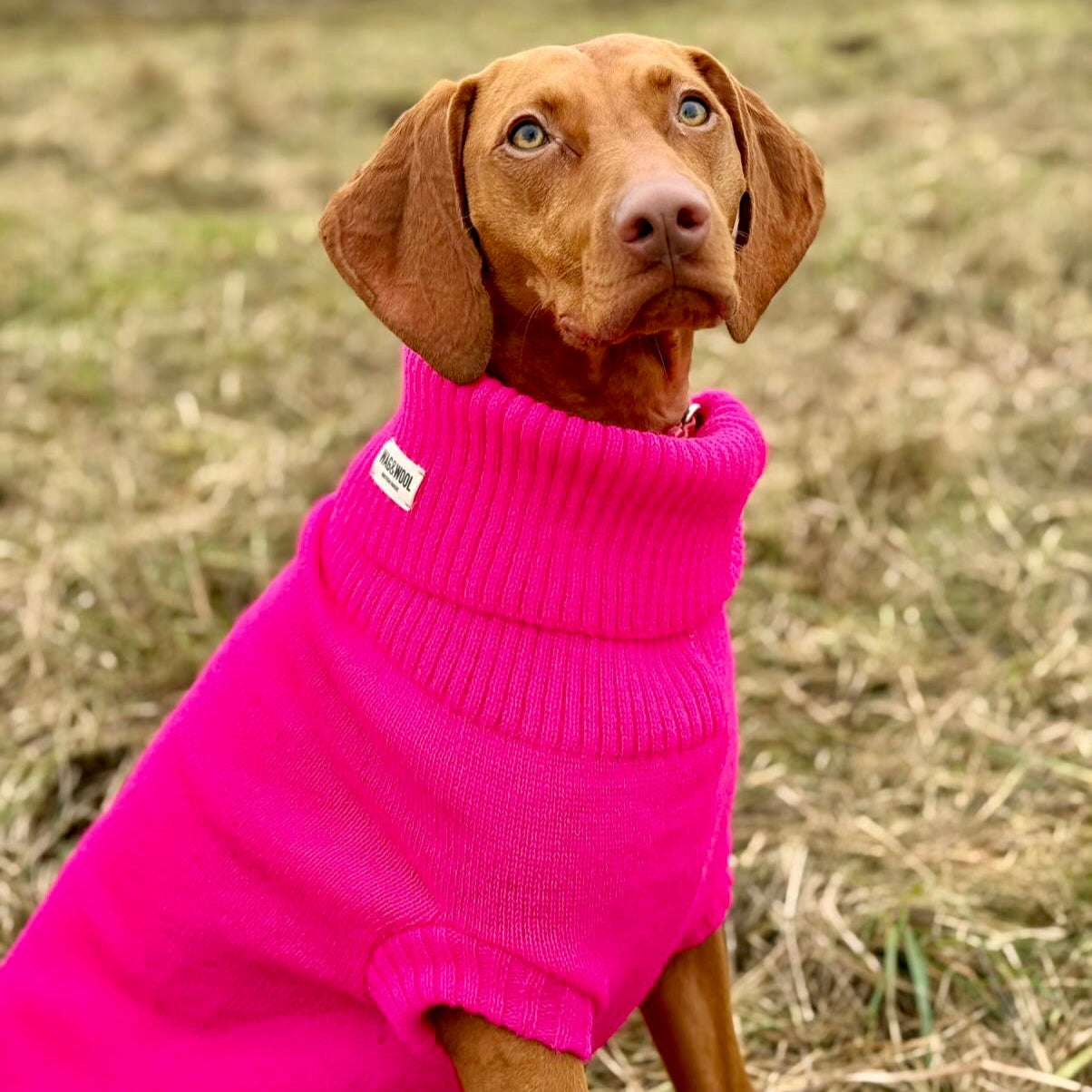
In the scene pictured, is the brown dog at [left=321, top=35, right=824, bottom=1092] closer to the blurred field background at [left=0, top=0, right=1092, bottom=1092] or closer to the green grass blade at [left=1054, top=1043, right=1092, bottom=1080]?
the green grass blade at [left=1054, top=1043, right=1092, bottom=1080]

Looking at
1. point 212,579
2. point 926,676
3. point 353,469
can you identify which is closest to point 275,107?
point 212,579

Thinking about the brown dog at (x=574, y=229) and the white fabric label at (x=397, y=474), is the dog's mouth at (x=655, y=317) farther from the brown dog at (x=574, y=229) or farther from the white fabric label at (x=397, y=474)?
the white fabric label at (x=397, y=474)

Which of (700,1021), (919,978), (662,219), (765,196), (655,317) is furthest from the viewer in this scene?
(919,978)

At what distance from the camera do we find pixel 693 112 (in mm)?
2393

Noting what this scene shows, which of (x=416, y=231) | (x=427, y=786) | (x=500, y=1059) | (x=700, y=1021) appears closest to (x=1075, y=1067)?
(x=700, y=1021)

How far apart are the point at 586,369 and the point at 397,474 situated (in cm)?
34

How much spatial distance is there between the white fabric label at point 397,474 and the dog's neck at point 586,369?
0.65 ft

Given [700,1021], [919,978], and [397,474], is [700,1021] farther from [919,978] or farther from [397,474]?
[397,474]

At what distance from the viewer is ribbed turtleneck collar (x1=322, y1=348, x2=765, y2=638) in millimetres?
2178

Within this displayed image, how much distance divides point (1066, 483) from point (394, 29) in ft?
28.2

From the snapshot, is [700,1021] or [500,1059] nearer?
[500,1059]

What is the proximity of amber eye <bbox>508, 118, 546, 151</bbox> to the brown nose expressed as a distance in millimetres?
246

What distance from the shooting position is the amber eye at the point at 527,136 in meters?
2.31

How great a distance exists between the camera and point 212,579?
4.36 m
